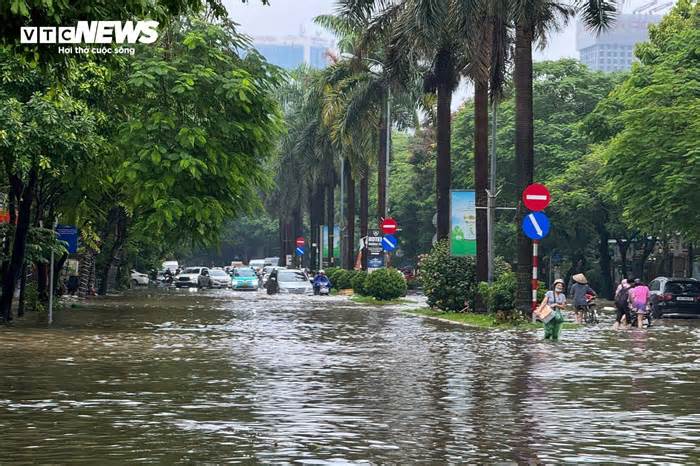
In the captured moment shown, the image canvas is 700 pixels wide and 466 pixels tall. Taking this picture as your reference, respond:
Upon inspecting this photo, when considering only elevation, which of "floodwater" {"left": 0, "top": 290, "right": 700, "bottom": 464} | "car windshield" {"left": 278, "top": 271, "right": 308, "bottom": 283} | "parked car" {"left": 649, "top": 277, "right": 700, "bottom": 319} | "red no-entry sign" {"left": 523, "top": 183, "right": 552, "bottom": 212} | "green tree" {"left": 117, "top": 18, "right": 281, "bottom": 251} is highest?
"green tree" {"left": 117, "top": 18, "right": 281, "bottom": 251}

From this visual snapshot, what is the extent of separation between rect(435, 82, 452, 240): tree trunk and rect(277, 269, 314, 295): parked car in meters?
24.1

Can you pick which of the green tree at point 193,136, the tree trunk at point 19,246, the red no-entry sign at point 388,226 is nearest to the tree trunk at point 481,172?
the green tree at point 193,136

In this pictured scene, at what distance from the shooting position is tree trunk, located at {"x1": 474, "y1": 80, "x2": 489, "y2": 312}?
41688 millimetres

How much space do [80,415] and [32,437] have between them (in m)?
1.91

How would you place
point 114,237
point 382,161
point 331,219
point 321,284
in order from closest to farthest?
point 382,161 → point 321,284 → point 114,237 → point 331,219

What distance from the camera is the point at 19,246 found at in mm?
36500

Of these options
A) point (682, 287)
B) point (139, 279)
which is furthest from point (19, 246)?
point (139, 279)

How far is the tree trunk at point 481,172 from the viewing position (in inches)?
1641

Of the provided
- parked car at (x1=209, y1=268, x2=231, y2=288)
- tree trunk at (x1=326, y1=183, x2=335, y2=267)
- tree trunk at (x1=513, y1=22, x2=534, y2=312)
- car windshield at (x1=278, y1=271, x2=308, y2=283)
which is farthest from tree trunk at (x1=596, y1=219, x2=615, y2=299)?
tree trunk at (x1=513, y1=22, x2=534, y2=312)

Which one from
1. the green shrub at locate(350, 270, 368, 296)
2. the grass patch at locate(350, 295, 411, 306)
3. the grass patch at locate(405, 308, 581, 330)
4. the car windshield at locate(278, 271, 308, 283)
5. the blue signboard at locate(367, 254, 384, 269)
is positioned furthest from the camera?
the car windshield at locate(278, 271, 308, 283)

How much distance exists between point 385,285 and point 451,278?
610 inches

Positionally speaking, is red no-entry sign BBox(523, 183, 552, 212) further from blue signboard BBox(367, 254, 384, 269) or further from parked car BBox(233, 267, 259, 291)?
parked car BBox(233, 267, 259, 291)

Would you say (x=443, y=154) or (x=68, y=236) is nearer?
(x=68, y=236)

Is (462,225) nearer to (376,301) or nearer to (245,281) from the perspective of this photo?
(376,301)
